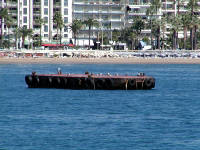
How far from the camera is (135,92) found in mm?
106500

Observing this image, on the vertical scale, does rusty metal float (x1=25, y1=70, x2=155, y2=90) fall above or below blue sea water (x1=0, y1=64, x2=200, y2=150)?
above

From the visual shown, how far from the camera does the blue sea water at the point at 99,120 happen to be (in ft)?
197

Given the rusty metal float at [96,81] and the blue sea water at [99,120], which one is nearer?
the blue sea water at [99,120]

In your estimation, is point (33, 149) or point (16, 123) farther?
point (16, 123)

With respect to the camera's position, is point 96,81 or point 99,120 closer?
point 99,120

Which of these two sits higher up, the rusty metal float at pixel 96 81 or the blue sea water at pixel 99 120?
the rusty metal float at pixel 96 81

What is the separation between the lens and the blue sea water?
6012cm

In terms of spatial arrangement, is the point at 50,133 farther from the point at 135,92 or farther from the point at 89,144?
the point at 135,92

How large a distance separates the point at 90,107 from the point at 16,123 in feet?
54.8

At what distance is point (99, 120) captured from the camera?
72562mm

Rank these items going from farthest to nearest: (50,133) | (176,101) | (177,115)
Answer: (176,101) < (177,115) < (50,133)

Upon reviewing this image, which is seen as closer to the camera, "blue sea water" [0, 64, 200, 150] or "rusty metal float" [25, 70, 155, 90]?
"blue sea water" [0, 64, 200, 150]

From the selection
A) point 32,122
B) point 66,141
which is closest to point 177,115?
point 32,122

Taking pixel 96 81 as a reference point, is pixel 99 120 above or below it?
below
